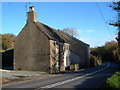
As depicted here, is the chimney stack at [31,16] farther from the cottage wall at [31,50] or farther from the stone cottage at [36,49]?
the cottage wall at [31,50]

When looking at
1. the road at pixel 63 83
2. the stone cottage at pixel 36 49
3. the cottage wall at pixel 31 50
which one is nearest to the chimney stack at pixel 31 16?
the stone cottage at pixel 36 49

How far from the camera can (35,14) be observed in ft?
129

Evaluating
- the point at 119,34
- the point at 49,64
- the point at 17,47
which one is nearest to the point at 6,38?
the point at 17,47

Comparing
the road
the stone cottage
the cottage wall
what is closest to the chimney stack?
the stone cottage

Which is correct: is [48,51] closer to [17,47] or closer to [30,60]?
[30,60]

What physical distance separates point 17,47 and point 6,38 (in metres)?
45.3

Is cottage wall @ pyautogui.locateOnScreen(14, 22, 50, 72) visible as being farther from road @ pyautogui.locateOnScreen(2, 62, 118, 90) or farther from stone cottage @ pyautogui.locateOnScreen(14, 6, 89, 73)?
road @ pyautogui.locateOnScreen(2, 62, 118, 90)

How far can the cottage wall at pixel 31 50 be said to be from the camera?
36.8 m

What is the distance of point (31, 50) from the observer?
3803 cm

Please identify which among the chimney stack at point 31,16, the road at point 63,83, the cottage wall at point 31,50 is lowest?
the road at point 63,83

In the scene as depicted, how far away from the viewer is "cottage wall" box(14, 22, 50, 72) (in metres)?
36.8

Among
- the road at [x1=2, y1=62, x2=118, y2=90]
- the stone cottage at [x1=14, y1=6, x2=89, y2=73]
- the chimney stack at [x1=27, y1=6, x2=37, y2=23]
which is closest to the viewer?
the road at [x1=2, y1=62, x2=118, y2=90]

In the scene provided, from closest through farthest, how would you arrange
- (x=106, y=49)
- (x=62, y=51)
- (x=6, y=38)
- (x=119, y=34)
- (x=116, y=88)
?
(x=116, y=88) → (x=119, y=34) → (x=62, y=51) → (x=6, y=38) → (x=106, y=49)

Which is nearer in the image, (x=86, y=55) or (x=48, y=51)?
(x=48, y=51)
